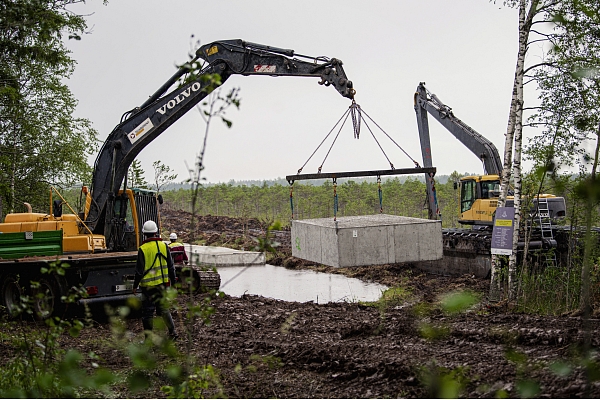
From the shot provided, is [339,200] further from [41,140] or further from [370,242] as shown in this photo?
[370,242]

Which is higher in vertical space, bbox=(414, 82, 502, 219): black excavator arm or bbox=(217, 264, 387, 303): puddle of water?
bbox=(414, 82, 502, 219): black excavator arm

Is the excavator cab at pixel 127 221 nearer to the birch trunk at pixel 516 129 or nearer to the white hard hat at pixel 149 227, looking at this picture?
the white hard hat at pixel 149 227

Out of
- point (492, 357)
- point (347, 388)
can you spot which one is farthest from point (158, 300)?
point (492, 357)

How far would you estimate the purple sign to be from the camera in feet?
35.1

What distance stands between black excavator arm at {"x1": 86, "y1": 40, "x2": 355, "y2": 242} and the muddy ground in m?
2.64

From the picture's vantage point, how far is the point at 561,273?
10297 mm

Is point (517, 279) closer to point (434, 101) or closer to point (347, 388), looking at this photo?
point (347, 388)

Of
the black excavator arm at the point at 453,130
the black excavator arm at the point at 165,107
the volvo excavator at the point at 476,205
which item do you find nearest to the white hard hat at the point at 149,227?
the black excavator arm at the point at 165,107

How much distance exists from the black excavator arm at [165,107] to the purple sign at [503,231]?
11.6 feet

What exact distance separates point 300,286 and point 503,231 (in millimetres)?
8799

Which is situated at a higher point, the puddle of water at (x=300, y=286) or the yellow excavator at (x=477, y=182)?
the yellow excavator at (x=477, y=182)

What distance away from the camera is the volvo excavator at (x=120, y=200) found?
37.4 feet

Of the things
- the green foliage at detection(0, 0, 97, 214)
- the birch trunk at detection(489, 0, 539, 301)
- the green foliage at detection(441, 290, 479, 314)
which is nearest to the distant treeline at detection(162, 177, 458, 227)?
the green foliage at detection(0, 0, 97, 214)

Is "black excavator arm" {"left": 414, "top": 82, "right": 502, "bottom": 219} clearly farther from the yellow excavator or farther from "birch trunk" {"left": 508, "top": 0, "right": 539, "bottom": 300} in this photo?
"birch trunk" {"left": 508, "top": 0, "right": 539, "bottom": 300}
